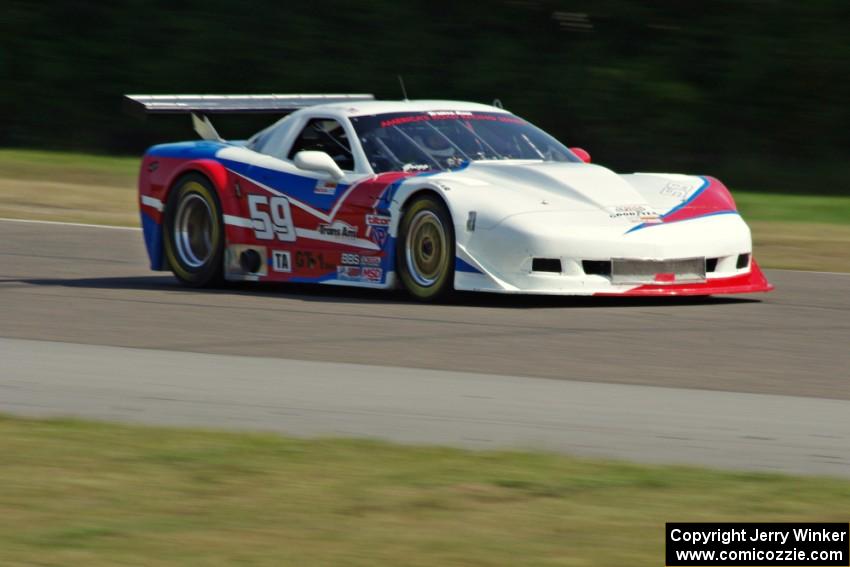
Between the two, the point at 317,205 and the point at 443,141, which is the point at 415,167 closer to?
the point at 443,141

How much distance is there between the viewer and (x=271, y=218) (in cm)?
1085

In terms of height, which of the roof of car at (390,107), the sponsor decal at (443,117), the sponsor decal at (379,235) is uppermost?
the roof of car at (390,107)

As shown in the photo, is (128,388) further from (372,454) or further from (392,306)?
(392,306)

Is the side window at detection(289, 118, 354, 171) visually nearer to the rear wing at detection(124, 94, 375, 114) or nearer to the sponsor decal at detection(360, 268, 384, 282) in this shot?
the rear wing at detection(124, 94, 375, 114)

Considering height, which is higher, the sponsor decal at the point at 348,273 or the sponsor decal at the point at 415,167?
the sponsor decal at the point at 415,167

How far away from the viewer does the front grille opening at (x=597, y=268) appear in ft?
31.3

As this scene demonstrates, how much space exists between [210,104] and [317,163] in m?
2.02

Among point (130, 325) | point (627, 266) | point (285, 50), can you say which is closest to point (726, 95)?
point (285, 50)

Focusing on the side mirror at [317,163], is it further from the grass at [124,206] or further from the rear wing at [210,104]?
the grass at [124,206]

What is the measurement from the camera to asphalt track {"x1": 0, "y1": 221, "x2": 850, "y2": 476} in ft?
20.2

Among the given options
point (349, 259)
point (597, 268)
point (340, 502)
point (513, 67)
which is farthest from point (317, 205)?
point (513, 67)

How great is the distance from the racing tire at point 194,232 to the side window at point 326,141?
726 millimetres

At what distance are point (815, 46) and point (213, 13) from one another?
9.90 meters

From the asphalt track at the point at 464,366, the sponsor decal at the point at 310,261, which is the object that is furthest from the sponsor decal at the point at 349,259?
the asphalt track at the point at 464,366
